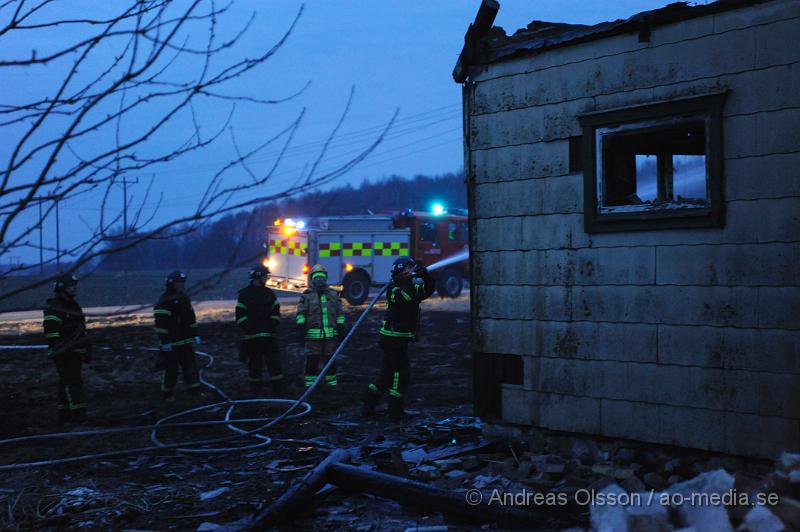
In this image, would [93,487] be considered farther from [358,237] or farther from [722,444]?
[358,237]

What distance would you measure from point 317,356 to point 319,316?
1.84 ft

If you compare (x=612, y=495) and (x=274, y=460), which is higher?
(x=612, y=495)

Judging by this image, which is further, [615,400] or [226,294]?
[226,294]

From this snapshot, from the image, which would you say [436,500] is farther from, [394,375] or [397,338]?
[397,338]

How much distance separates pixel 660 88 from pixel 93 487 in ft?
18.4

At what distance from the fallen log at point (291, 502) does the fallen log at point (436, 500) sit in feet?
0.45

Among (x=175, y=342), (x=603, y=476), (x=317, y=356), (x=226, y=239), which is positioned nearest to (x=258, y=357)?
(x=317, y=356)

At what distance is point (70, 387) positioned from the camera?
28.6 feet

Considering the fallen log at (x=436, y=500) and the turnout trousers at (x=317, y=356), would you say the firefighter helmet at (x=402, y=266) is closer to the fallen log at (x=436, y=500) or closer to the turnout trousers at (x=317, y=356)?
the turnout trousers at (x=317, y=356)

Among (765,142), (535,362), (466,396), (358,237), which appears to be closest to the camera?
(765,142)

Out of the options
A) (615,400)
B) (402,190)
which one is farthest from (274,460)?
(402,190)

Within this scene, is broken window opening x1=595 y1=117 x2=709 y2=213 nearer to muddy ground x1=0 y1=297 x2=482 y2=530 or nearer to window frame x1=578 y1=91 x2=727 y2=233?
window frame x1=578 y1=91 x2=727 y2=233

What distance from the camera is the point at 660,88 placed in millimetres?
5875

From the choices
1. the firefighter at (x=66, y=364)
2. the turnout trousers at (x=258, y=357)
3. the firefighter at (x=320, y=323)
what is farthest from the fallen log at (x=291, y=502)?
the firefighter at (x=320, y=323)
